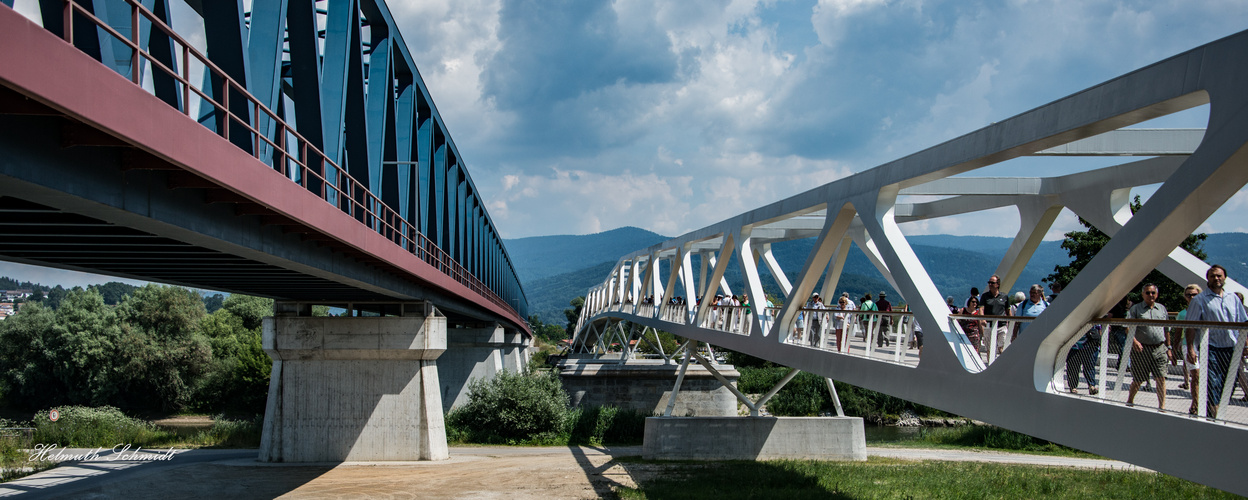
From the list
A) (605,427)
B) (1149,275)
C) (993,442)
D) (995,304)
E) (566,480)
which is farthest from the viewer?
(993,442)

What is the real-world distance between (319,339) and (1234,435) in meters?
22.6

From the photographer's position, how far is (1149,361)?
6.98 m

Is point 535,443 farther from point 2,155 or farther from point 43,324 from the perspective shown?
point 43,324

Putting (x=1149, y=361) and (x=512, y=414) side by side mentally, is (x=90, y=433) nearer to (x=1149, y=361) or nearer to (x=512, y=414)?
(x=512, y=414)

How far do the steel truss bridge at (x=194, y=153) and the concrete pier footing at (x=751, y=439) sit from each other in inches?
367

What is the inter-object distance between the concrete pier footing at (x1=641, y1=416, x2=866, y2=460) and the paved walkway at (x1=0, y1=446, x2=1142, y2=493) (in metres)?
1.59

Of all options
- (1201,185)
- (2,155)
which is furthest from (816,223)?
(2,155)

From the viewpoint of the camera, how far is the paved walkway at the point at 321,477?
63.8 feet

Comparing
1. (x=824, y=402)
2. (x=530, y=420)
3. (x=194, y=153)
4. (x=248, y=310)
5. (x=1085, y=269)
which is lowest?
(x=824, y=402)

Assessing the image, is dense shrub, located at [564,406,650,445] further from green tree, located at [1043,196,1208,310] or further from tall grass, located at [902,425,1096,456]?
green tree, located at [1043,196,1208,310]

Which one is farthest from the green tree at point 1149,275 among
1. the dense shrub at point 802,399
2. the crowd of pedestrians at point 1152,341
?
the crowd of pedestrians at point 1152,341

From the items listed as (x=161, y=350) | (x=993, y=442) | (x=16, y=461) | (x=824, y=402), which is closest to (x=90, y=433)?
(x=16, y=461)

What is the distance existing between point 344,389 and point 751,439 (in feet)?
43.7

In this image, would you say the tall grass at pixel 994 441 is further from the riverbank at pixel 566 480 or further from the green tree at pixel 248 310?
the green tree at pixel 248 310
